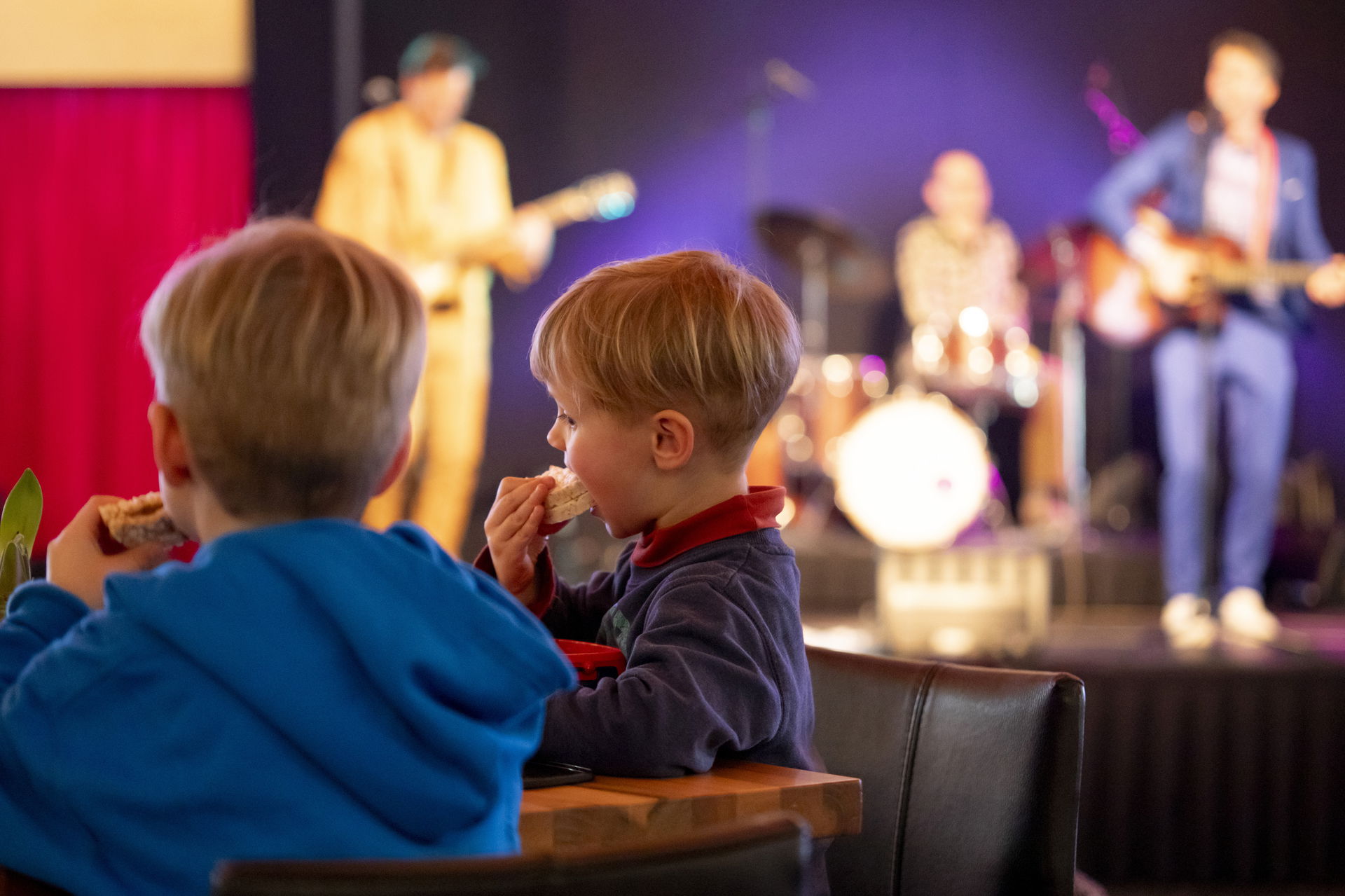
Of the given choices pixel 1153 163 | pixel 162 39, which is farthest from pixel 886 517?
pixel 162 39

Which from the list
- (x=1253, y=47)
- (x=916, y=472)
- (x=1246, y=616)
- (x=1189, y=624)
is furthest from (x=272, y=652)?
(x=1253, y=47)

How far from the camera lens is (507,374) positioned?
5359 mm

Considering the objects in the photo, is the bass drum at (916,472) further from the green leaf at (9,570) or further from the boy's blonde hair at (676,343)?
the green leaf at (9,570)

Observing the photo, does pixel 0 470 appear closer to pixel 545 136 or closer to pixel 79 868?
pixel 545 136

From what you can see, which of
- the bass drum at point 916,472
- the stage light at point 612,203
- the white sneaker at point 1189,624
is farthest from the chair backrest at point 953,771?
the stage light at point 612,203

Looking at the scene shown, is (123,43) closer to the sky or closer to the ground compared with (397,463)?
closer to the sky

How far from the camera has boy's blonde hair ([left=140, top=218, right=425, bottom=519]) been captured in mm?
668

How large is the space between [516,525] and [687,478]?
0.52ft

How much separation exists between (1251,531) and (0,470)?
4.88 m

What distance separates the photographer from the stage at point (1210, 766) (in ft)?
9.48

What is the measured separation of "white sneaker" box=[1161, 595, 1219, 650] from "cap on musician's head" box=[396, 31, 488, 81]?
11.4 ft

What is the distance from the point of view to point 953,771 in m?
1.22

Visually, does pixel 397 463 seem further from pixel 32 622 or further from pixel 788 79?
pixel 788 79

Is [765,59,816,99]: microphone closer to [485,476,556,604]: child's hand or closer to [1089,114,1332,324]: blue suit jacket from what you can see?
[1089,114,1332,324]: blue suit jacket
